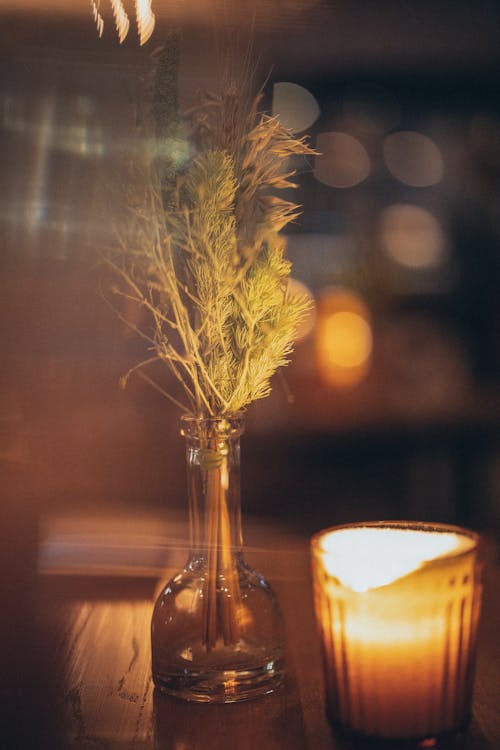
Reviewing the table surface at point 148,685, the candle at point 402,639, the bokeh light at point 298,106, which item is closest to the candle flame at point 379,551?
the candle at point 402,639

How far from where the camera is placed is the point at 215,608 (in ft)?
1.93

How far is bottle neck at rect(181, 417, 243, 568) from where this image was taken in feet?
1.96

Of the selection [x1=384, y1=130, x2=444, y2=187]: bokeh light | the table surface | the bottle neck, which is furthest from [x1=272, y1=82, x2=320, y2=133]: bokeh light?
the bottle neck

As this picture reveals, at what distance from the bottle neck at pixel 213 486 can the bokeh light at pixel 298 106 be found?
1158 mm

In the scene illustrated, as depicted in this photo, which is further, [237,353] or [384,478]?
[384,478]

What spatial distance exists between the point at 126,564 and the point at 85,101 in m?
1.02

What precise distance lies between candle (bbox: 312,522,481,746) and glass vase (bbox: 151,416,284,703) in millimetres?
90

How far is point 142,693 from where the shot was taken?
0.60 m

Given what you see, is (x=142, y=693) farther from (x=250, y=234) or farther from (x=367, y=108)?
(x=367, y=108)

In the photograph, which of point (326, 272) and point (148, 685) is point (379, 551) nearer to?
point (148, 685)

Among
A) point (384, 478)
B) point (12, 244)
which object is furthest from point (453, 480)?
point (12, 244)

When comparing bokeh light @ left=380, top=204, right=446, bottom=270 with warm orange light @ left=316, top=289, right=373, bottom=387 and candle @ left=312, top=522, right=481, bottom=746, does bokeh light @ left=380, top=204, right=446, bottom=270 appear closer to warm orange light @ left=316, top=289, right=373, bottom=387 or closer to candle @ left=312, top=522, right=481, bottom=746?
warm orange light @ left=316, top=289, right=373, bottom=387

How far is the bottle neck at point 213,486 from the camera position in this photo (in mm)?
598

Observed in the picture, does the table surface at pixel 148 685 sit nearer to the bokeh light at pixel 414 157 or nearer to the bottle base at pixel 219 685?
the bottle base at pixel 219 685
